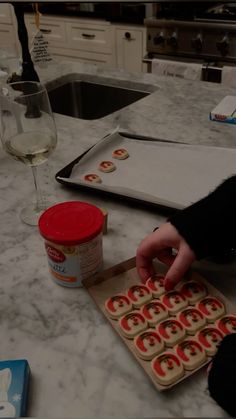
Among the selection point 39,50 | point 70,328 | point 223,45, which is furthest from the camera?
point 223,45

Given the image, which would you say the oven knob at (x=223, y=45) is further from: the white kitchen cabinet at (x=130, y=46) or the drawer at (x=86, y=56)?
the drawer at (x=86, y=56)

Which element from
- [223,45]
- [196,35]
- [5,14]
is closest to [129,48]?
[196,35]

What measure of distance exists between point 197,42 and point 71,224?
6.40 ft

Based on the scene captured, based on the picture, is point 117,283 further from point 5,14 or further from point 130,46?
point 5,14

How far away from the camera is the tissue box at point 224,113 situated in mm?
1090

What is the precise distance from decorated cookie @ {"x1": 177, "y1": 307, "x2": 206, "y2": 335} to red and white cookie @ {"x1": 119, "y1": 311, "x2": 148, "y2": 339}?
0.16 ft

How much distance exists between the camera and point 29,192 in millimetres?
840

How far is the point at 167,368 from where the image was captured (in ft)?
1.52

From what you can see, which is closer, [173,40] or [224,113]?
[224,113]

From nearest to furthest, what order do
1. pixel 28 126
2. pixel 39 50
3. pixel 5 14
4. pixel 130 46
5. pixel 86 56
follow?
pixel 28 126 < pixel 39 50 < pixel 130 46 < pixel 86 56 < pixel 5 14

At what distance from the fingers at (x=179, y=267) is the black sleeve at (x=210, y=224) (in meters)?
0.01

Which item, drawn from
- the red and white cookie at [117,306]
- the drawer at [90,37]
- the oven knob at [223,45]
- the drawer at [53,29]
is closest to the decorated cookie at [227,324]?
the red and white cookie at [117,306]

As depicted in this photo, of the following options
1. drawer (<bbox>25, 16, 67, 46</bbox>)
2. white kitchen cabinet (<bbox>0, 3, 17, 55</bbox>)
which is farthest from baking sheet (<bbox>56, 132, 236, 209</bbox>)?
white kitchen cabinet (<bbox>0, 3, 17, 55</bbox>)

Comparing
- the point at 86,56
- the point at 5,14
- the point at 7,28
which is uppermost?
the point at 5,14
